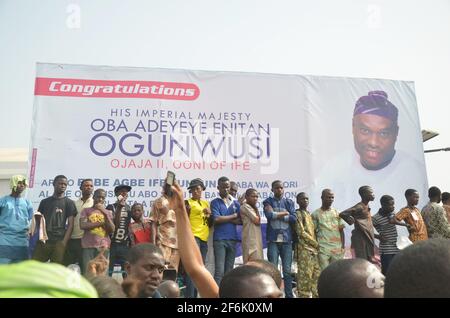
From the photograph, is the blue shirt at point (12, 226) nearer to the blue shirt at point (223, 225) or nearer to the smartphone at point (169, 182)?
the blue shirt at point (223, 225)

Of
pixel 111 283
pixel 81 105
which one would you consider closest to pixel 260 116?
pixel 81 105

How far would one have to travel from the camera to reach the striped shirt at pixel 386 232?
5.73 m

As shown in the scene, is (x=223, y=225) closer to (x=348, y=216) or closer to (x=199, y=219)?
(x=199, y=219)

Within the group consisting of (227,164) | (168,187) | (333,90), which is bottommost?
(168,187)

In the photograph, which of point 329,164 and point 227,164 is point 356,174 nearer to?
point 329,164

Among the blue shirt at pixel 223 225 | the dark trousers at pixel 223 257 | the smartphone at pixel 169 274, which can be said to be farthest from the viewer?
the blue shirt at pixel 223 225

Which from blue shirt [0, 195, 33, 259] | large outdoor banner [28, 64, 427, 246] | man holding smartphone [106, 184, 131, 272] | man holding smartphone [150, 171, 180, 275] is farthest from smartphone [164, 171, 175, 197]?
large outdoor banner [28, 64, 427, 246]

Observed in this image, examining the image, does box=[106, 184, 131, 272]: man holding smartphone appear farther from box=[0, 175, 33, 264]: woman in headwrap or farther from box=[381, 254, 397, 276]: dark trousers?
box=[381, 254, 397, 276]: dark trousers

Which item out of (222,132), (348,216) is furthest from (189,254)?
(222,132)

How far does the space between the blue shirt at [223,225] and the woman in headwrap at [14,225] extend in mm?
2470

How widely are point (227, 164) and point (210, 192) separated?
1.86 feet

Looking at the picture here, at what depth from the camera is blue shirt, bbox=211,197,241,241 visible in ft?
18.3

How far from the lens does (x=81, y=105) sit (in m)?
6.80

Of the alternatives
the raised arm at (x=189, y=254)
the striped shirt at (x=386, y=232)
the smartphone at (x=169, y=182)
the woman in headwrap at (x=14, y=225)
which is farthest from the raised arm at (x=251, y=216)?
the smartphone at (x=169, y=182)
